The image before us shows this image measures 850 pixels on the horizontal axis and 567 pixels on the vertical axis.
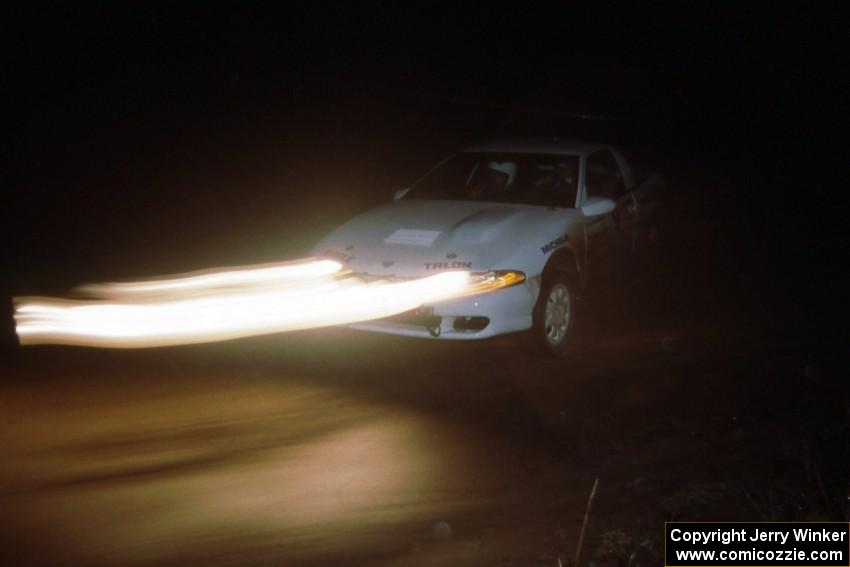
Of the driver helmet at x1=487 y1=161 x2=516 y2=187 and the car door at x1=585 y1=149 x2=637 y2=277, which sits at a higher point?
the driver helmet at x1=487 y1=161 x2=516 y2=187

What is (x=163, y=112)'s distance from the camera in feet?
59.0

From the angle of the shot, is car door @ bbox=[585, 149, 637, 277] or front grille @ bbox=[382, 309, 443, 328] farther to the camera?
car door @ bbox=[585, 149, 637, 277]

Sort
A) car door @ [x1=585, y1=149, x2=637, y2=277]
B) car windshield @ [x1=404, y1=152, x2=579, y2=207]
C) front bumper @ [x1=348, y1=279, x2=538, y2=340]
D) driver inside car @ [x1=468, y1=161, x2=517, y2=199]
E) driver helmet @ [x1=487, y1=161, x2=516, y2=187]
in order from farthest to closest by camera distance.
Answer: driver helmet @ [x1=487, y1=161, x2=516, y2=187]
driver inside car @ [x1=468, y1=161, x2=517, y2=199]
car windshield @ [x1=404, y1=152, x2=579, y2=207]
car door @ [x1=585, y1=149, x2=637, y2=277]
front bumper @ [x1=348, y1=279, x2=538, y2=340]

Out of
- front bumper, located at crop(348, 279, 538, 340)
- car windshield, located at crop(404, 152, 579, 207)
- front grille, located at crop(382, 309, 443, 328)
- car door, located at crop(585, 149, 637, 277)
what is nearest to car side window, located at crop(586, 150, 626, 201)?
car door, located at crop(585, 149, 637, 277)

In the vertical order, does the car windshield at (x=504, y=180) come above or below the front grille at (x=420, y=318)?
above

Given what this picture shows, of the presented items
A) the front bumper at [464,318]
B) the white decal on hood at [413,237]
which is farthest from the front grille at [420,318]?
the white decal on hood at [413,237]

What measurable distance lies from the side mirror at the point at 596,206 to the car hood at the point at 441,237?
0.16 metres

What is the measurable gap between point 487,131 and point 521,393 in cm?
1292

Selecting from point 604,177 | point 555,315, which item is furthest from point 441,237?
point 604,177

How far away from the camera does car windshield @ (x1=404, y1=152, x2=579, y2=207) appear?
372 inches

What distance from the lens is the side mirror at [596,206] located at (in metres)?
9.06

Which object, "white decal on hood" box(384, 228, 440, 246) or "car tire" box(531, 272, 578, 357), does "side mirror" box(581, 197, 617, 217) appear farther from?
"white decal on hood" box(384, 228, 440, 246)

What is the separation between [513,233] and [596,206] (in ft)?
3.30

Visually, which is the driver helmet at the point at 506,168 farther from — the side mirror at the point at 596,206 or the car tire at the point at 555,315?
the car tire at the point at 555,315
